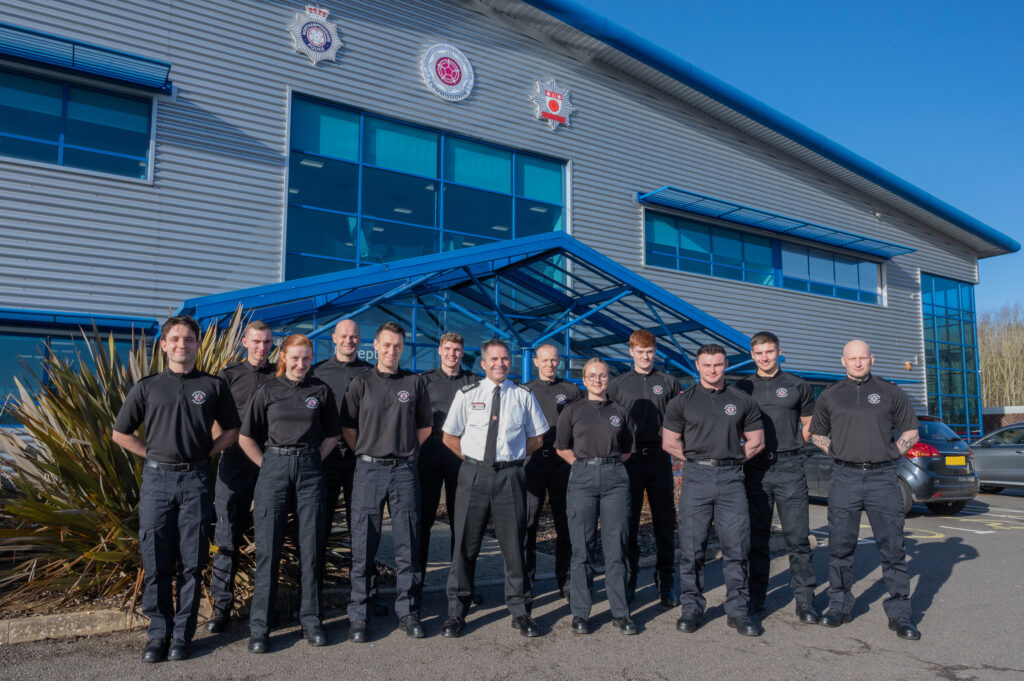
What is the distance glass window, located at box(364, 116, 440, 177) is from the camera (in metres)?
13.2

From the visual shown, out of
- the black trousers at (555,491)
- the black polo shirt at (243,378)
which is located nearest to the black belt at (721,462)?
the black trousers at (555,491)

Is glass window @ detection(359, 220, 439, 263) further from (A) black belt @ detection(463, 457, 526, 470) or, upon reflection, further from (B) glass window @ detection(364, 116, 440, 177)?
(A) black belt @ detection(463, 457, 526, 470)

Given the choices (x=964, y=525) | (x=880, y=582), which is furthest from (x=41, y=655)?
(x=964, y=525)

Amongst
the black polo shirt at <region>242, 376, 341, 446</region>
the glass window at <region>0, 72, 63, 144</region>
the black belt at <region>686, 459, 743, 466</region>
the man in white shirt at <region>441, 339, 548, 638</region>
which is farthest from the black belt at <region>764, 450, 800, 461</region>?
the glass window at <region>0, 72, 63, 144</region>

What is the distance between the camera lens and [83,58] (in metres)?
10.4

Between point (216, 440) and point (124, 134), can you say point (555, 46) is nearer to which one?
point (124, 134)

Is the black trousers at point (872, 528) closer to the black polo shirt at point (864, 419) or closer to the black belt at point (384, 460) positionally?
the black polo shirt at point (864, 419)

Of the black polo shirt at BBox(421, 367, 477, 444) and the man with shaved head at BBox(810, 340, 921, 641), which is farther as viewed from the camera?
the black polo shirt at BBox(421, 367, 477, 444)

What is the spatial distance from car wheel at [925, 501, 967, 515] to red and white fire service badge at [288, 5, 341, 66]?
40.3ft

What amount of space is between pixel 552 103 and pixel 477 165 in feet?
7.87

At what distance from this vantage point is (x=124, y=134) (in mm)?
10875

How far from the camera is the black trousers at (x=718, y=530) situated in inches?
195

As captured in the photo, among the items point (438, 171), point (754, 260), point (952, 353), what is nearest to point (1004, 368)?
point (952, 353)

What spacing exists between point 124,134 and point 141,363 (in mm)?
6883
